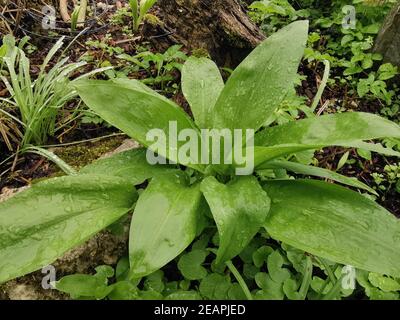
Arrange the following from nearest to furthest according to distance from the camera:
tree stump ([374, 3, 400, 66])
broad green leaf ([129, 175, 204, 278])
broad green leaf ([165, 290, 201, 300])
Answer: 1. broad green leaf ([129, 175, 204, 278])
2. broad green leaf ([165, 290, 201, 300])
3. tree stump ([374, 3, 400, 66])

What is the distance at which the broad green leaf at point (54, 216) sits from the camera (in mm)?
1050

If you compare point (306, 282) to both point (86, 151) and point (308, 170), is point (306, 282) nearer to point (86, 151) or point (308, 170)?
point (308, 170)

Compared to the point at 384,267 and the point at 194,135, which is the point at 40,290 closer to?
the point at 194,135

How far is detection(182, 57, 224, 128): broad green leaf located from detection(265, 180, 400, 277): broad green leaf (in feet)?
1.29

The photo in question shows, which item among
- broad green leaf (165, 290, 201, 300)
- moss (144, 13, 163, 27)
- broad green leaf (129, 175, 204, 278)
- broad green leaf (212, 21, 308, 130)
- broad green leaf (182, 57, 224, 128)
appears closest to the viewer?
broad green leaf (129, 175, 204, 278)

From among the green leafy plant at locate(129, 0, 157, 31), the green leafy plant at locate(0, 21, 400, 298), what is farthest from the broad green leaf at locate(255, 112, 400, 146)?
the green leafy plant at locate(129, 0, 157, 31)

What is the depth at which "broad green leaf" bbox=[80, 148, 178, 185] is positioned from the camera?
1.28 metres

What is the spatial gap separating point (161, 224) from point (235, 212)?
0.20m

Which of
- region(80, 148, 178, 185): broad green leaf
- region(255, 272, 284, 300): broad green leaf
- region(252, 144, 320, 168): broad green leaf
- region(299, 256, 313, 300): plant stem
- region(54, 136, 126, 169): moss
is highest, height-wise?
region(252, 144, 320, 168): broad green leaf

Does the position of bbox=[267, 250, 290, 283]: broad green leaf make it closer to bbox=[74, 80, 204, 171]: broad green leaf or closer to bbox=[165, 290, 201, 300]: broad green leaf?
bbox=[165, 290, 201, 300]: broad green leaf

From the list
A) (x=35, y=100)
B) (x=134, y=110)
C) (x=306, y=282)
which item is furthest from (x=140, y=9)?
(x=306, y=282)

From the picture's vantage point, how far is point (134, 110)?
125cm

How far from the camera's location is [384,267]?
3.34 feet
